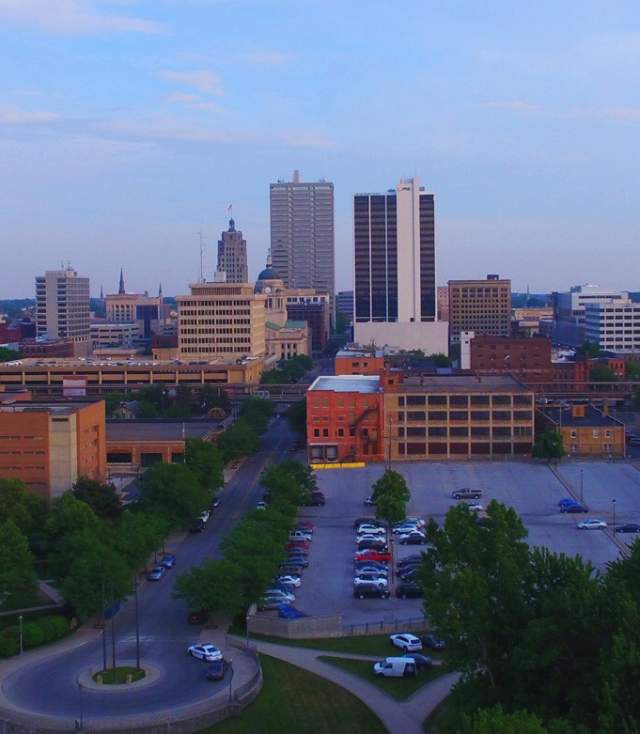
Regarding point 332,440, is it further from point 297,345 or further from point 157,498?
point 297,345

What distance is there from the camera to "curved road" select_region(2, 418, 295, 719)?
67.0 feet

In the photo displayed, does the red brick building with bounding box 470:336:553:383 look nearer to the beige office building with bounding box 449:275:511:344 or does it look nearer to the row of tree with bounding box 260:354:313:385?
the row of tree with bounding box 260:354:313:385

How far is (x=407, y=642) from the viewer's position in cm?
2333

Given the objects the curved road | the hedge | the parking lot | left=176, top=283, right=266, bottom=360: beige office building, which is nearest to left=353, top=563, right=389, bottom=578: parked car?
the parking lot

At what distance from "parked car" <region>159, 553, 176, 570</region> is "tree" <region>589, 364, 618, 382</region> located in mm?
47990

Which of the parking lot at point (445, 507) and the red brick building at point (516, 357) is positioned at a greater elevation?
the red brick building at point (516, 357)

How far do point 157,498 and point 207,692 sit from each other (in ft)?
45.5

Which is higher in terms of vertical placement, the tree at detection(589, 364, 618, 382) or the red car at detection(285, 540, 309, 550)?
the tree at detection(589, 364, 618, 382)

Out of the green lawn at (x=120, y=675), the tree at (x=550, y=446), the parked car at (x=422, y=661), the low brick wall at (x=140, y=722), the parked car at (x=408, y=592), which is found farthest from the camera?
the tree at (x=550, y=446)

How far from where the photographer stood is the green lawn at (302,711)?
19641 millimetres

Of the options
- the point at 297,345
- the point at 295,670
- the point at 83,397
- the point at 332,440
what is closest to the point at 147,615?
the point at 295,670

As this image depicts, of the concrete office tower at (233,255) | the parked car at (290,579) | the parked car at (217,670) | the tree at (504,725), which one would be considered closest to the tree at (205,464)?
the parked car at (290,579)

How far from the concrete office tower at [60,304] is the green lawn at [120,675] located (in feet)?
318

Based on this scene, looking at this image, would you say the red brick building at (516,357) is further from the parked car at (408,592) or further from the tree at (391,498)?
the parked car at (408,592)
